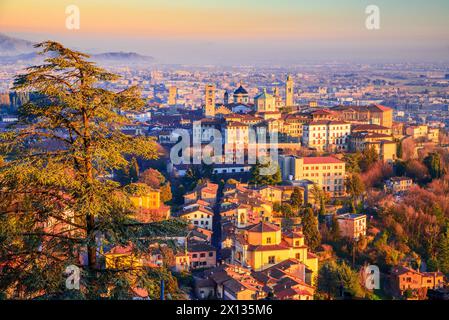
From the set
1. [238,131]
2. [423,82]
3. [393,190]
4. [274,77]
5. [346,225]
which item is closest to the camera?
[346,225]

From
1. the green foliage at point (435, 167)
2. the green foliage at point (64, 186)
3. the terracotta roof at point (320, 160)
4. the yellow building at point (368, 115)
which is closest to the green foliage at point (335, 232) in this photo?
the terracotta roof at point (320, 160)

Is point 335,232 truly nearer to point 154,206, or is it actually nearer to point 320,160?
point 154,206

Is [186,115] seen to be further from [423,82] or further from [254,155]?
[423,82]

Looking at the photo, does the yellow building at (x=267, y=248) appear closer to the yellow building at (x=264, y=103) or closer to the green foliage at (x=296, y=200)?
the green foliage at (x=296, y=200)

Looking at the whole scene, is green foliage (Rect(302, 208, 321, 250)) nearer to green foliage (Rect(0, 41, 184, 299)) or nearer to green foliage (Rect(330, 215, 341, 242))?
green foliage (Rect(330, 215, 341, 242))

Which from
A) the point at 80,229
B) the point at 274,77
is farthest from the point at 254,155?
the point at 274,77

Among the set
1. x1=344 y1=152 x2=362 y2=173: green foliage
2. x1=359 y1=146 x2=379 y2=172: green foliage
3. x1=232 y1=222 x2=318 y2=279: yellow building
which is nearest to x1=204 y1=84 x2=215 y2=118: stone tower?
x1=344 y1=152 x2=362 y2=173: green foliage
